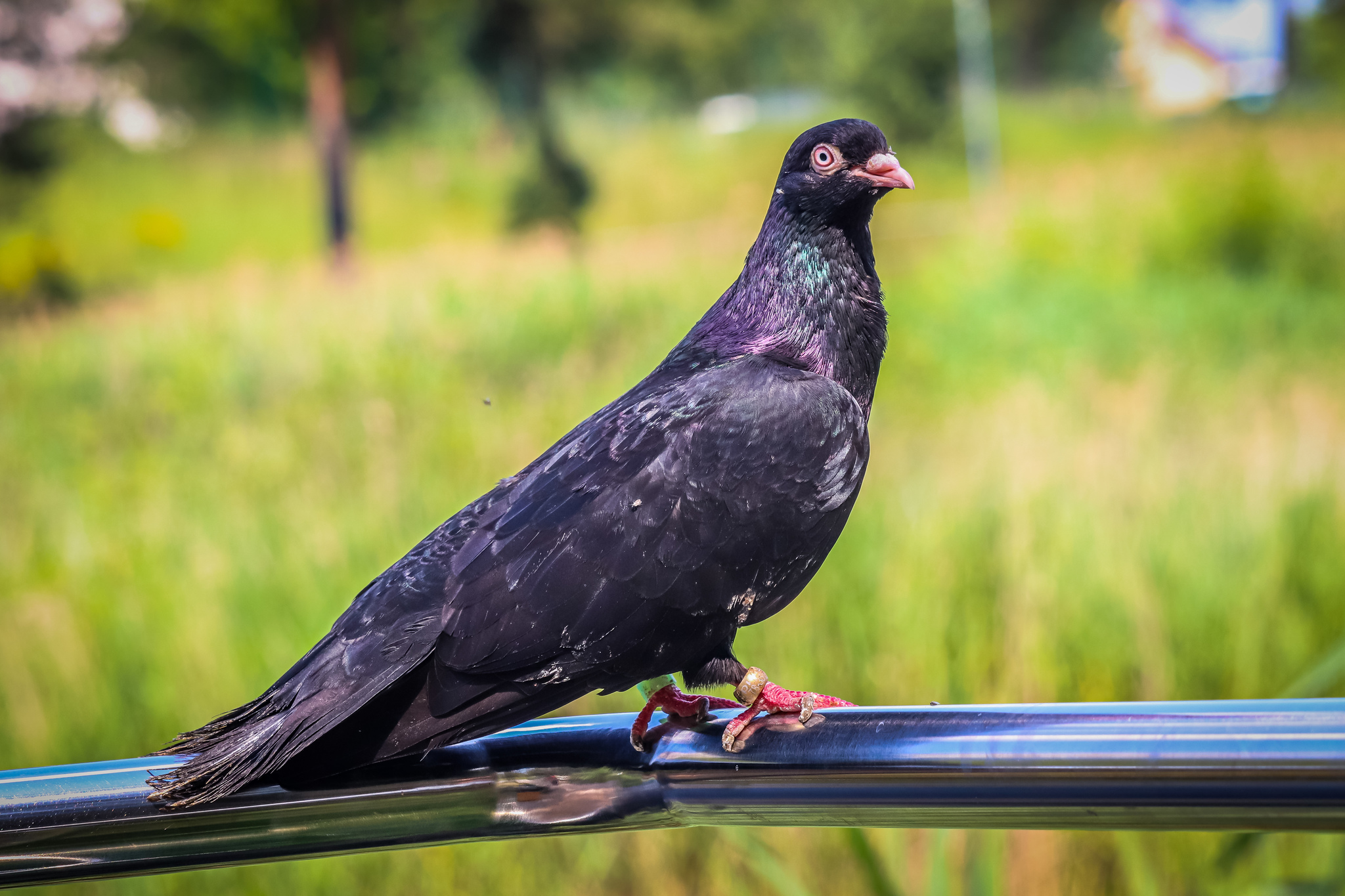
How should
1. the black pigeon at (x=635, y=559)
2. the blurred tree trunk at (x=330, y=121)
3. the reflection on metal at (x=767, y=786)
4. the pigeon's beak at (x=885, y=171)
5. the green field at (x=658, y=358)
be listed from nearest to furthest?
the reflection on metal at (x=767, y=786), the black pigeon at (x=635, y=559), the pigeon's beak at (x=885, y=171), the green field at (x=658, y=358), the blurred tree trunk at (x=330, y=121)

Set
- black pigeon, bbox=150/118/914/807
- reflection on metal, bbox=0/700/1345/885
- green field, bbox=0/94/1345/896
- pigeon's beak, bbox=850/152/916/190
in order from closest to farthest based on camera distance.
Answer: reflection on metal, bbox=0/700/1345/885, black pigeon, bbox=150/118/914/807, pigeon's beak, bbox=850/152/916/190, green field, bbox=0/94/1345/896

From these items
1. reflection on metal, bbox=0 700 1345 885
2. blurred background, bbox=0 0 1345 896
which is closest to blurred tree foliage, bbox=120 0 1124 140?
blurred background, bbox=0 0 1345 896

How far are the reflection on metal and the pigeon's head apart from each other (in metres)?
0.44

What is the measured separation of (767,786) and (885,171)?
20.0 inches

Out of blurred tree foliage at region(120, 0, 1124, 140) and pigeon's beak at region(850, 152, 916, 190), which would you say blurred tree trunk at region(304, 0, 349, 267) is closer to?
blurred tree foliage at region(120, 0, 1124, 140)

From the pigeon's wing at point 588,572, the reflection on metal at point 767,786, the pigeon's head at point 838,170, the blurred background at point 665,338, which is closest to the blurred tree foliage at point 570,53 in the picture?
the blurred background at point 665,338

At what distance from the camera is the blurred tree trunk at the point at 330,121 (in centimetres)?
531

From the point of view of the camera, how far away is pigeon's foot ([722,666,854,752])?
2.39ft

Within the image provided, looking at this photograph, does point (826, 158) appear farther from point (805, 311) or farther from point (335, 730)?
point (335, 730)

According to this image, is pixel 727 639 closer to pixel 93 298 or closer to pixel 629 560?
pixel 629 560

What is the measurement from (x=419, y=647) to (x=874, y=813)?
0.33 meters

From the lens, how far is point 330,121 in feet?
17.6

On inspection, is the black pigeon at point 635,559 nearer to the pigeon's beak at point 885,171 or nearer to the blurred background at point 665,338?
the pigeon's beak at point 885,171

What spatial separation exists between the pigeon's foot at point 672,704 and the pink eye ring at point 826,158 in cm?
45
